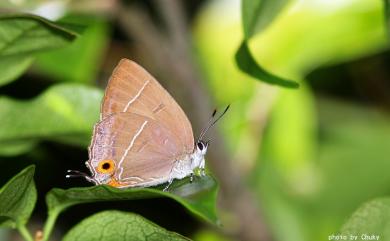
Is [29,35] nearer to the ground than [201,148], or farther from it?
farther from it

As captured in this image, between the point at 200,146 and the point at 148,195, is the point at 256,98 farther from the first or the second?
the point at 148,195

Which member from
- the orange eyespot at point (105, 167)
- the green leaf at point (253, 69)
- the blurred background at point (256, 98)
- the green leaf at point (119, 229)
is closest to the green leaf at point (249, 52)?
the green leaf at point (253, 69)

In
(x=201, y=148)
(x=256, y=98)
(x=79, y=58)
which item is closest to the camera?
(x=201, y=148)

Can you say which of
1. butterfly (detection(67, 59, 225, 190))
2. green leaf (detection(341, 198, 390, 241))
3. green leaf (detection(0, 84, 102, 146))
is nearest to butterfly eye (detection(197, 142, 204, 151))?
butterfly (detection(67, 59, 225, 190))

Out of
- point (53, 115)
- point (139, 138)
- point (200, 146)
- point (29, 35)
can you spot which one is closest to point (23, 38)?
point (29, 35)

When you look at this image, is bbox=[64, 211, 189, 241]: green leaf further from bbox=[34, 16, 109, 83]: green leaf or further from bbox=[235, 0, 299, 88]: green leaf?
bbox=[34, 16, 109, 83]: green leaf

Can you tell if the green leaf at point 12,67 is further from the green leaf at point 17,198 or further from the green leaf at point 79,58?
the green leaf at point 79,58
